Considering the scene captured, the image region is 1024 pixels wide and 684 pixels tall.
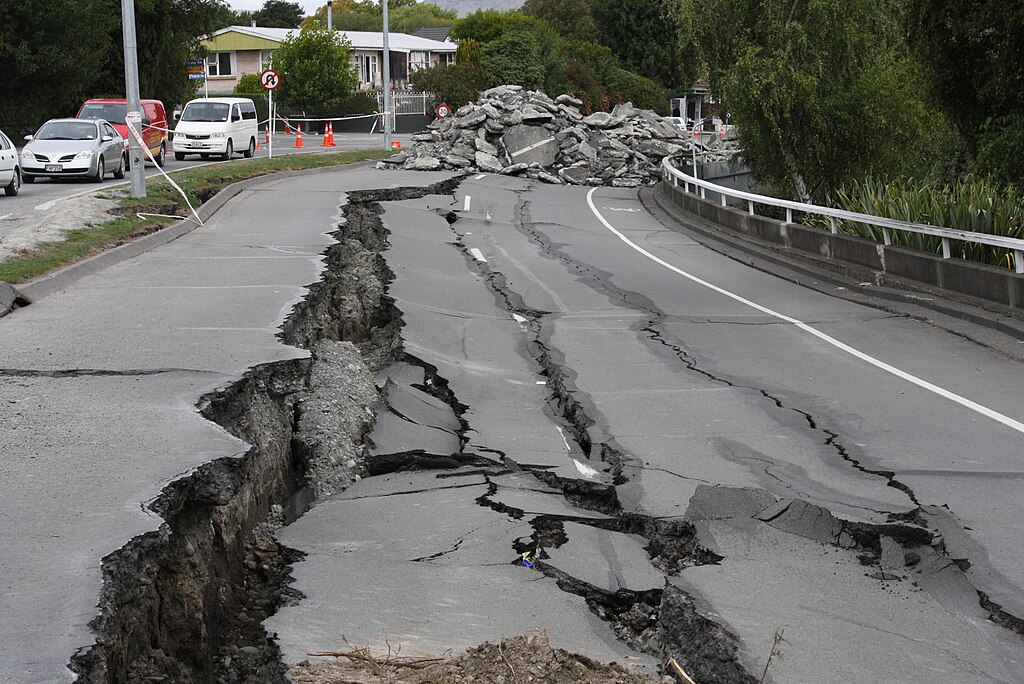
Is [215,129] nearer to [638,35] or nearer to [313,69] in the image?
[313,69]

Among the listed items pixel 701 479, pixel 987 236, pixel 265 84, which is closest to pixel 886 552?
pixel 701 479

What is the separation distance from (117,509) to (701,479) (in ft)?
11.3

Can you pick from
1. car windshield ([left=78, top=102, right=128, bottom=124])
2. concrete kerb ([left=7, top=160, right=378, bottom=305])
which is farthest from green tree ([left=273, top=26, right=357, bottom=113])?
concrete kerb ([left=7, top=160, right=378, bottom=305])

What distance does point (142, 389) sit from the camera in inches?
310

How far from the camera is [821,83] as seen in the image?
22031mm

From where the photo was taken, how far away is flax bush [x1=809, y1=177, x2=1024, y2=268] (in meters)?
14.4

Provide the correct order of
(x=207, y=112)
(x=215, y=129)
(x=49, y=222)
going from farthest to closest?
(x=207, y=112) → (x=215, y=129) → (x=49, y=222)

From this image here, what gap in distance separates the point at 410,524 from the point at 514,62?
187 ft

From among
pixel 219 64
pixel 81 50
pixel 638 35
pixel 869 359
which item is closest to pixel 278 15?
pixel 219 64

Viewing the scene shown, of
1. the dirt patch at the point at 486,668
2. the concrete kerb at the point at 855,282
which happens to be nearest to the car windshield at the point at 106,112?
the concrete kerb at the point at 855,282

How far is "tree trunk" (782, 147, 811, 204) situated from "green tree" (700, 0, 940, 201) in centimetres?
5

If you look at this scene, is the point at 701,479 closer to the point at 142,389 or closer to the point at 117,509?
the point at 117,509

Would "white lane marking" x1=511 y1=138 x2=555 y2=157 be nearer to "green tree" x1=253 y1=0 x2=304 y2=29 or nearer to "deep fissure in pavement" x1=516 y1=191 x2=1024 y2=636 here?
"deep fissure in pavement" x1=516 y1=191 x2=1024 y2=636

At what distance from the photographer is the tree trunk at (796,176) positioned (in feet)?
75.4
